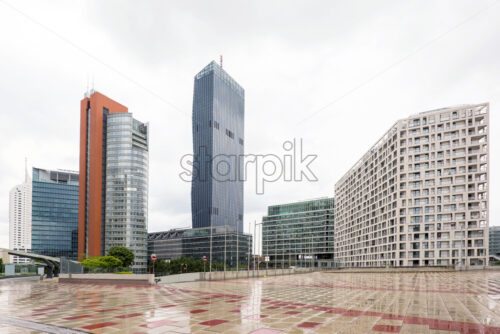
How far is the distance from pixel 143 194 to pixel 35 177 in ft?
253

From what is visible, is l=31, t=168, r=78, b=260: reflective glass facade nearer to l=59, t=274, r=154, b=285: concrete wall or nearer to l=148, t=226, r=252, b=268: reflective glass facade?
l=148, t=226, r=252, b=268: reflective glass facade

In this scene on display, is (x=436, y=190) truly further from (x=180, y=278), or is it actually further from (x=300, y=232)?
(x=300, y=232)

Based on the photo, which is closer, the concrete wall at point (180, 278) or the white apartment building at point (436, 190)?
the concrete wall at point (180, 278)

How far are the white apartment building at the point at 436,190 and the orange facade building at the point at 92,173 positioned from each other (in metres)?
111

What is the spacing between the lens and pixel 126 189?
480 ft

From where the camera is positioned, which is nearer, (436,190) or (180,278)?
(180,278)

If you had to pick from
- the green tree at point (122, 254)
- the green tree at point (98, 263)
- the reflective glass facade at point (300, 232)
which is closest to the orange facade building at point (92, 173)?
the green tree at point (122, 254)

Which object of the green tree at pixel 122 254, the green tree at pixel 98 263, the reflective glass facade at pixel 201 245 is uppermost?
the green tree at pixel 98 263

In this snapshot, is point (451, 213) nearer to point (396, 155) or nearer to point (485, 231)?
point (485, 231)

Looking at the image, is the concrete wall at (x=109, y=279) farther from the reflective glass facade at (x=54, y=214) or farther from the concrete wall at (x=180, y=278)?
the reflective glass facade at (x=54, y=214)

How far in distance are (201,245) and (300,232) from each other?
53.3 metres

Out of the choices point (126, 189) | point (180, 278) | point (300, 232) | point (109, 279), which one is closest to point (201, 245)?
point (126, 189)

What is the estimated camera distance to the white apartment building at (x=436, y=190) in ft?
296

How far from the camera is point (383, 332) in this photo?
35.4 feet
